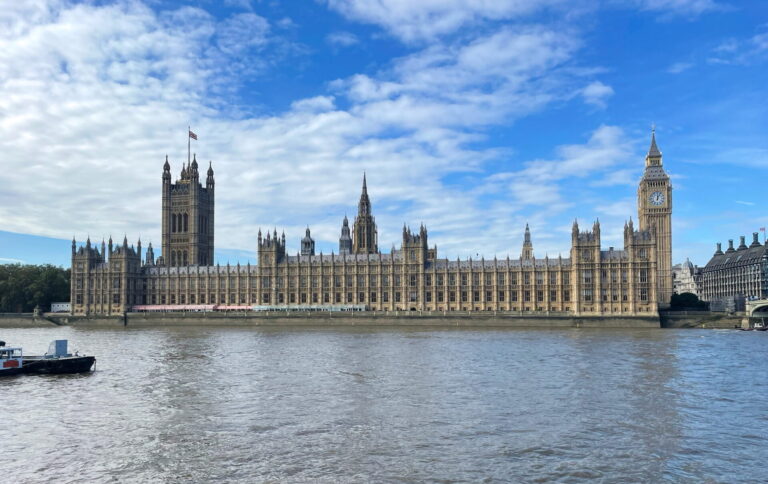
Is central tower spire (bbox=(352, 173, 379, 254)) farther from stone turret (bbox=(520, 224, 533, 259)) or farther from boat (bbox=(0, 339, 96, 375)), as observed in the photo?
boat (bbox=(0, 339, 96, 375))

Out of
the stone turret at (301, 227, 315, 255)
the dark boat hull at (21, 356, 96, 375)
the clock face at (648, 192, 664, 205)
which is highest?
the clock face at (648, 192, 664, 205)

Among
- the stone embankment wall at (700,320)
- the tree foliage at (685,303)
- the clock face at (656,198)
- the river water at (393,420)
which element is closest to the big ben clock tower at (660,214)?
the clock face at (656,198)

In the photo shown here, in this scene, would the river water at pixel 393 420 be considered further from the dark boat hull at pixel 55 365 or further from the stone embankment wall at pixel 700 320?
the stone embankment wall at pixel 700 320

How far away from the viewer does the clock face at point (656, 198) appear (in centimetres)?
12975

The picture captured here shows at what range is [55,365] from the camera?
45.6 metres

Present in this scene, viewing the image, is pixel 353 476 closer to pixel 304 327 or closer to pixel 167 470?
pixel 167 470

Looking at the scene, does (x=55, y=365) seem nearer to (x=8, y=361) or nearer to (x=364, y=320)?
(x=8, y=361)

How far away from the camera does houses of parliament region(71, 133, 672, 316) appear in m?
109

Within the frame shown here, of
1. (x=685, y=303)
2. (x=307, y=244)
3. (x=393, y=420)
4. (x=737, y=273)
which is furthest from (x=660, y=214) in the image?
(x=393, y=420)

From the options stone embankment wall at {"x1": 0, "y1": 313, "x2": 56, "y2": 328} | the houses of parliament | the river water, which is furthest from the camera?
stone embankment wall at {"x1": 0, "y1": 313, "x2": 56, "y2": 328}

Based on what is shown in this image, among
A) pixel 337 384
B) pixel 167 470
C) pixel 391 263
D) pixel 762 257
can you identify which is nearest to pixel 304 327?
pixel 391 263

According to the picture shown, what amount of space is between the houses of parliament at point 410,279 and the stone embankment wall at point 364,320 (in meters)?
4.02

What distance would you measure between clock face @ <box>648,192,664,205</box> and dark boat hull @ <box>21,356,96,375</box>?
114m

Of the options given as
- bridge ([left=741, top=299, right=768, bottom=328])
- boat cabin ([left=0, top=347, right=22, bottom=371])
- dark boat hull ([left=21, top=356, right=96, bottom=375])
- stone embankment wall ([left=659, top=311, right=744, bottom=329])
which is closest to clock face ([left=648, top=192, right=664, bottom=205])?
bridge ([left=741, top=299, right=768, bottom=328])
